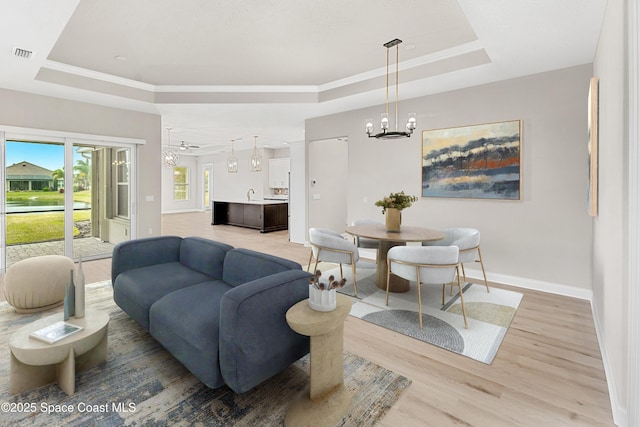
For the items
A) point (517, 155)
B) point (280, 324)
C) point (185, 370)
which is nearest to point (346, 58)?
point (517, 155)

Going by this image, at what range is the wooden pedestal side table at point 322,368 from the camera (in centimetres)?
168

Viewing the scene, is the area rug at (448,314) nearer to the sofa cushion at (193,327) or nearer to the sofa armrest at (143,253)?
the sofa cushion at (193,327)

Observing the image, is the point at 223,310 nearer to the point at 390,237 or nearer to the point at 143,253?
the point at 143,253

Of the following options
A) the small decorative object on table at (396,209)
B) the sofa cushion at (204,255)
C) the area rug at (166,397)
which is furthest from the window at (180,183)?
the area rug at (166,397)

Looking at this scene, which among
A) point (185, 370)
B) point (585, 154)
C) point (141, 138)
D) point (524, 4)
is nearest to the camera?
point (185, 370)

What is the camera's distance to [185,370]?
7.18 feet

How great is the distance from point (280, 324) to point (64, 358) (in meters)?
1.31

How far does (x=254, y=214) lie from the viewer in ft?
30.5

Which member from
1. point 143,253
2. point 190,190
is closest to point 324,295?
point 143,253

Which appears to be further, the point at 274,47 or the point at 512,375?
the point at 274,47

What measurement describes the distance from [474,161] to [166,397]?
4.33 m

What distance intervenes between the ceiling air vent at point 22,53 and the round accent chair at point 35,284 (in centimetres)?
219

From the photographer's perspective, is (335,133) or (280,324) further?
(335,133)

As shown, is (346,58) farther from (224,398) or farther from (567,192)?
(224,398)
